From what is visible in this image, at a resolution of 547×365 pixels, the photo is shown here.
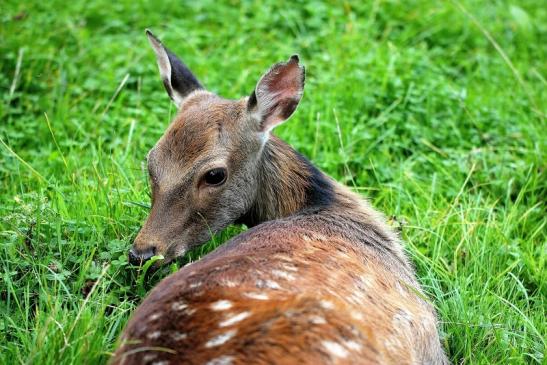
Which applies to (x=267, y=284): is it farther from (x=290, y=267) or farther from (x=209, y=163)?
(x=209, y=163)

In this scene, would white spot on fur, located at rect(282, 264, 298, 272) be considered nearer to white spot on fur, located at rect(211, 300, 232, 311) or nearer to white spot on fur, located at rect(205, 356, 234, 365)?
white spot on fur, located at rect(211, 300, 232, 311)

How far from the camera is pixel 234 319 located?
11.9ft

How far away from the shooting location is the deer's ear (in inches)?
214

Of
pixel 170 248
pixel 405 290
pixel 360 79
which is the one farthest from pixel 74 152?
pixel 405 290

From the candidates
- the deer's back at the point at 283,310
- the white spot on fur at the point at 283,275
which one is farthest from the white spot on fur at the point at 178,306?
the white spot on fur at the point at 283,275

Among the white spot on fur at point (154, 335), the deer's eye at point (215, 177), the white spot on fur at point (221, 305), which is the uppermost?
the deer's eye at point (215, 177)

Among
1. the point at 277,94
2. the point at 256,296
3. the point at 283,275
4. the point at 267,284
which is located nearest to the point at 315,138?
the point at 277,94

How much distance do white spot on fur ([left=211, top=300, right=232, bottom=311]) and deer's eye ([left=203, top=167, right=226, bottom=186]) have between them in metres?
1.46

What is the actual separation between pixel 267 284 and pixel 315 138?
3.08m

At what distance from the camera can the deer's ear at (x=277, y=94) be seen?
17.8 feet

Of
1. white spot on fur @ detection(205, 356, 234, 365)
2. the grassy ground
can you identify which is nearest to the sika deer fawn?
white spot on fur @ detection(205, 356, 234, 365)

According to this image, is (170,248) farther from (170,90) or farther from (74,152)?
(74,152)

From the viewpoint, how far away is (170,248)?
498 centimetres

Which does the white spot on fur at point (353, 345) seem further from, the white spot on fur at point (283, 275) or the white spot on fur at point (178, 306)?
the white spot on fur at point (178, 306)
